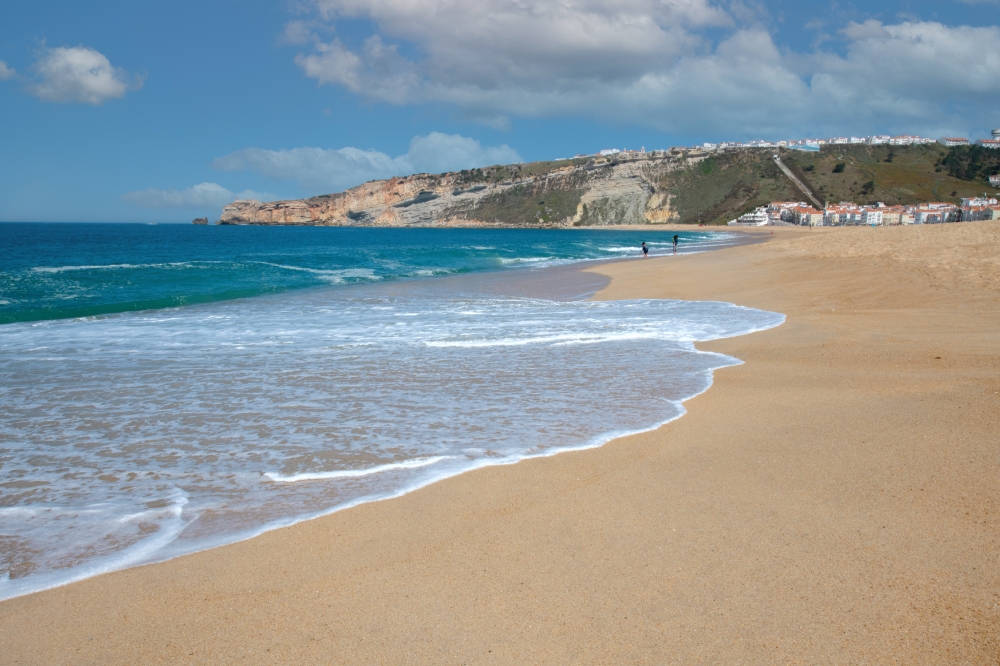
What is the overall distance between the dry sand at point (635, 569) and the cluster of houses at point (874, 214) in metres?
58.8

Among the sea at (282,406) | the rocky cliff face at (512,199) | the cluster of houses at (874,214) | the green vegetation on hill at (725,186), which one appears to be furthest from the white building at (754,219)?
the sea at (282,406)

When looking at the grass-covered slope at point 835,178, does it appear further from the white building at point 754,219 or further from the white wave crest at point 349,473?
the white wave crest at point 349,473

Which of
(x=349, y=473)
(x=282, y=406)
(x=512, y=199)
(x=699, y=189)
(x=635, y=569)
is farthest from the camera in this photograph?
(x=512, y=199)

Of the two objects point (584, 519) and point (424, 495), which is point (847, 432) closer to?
point (584, 519)

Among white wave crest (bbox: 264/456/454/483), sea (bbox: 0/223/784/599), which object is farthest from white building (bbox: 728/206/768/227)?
white wave crest (bbox: 264/456/454/483)

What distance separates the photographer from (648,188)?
124 meters

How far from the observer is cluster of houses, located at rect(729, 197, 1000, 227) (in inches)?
2491

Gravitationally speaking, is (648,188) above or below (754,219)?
above

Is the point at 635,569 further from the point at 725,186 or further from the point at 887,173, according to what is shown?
the point at 725,186

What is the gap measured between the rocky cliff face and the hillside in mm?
236

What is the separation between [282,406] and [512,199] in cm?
13763

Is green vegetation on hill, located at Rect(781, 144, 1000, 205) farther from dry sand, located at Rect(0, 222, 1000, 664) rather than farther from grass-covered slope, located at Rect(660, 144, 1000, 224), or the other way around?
dry sand, located at Rect(0, 222, 1000, 664)

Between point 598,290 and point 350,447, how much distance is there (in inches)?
545

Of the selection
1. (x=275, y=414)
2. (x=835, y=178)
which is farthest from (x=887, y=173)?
(x=275, y=414)
